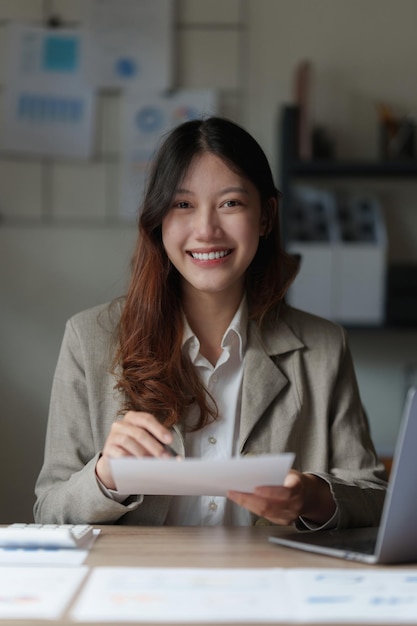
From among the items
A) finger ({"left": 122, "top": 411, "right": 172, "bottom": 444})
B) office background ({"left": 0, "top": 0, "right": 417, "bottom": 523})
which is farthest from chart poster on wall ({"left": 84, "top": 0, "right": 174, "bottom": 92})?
finger ({"left": 122, "top": 411, "right": 172, "bottom": 444})

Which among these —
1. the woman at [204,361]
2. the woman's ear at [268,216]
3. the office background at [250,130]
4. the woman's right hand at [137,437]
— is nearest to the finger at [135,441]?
the woman's right hand at [137,437]

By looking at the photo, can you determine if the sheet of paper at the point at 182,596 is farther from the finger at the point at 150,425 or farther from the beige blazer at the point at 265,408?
the beige blazer at the point at 265,408

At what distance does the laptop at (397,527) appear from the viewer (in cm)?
115

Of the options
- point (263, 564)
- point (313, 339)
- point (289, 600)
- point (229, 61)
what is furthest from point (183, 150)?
point (229, 61)

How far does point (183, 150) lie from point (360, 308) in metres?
1.35

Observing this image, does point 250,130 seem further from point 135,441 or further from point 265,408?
point 135,441

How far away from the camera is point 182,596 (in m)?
1.05

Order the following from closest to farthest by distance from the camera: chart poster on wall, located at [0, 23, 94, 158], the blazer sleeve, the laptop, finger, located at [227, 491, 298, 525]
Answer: the laptop, finger, located at [227, 491, 298, 525], the blazer sleeve, chart poster on wall, located at [0, 23, 94, 158]

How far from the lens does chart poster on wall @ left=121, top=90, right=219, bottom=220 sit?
3125mm

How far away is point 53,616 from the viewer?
3.24 ft

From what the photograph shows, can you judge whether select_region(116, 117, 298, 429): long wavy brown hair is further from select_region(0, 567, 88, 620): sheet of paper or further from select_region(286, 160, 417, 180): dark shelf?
select_region(286, 160, 417, 180): dark shelf

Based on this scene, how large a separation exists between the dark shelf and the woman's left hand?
5.24ft

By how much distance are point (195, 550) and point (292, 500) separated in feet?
0.59

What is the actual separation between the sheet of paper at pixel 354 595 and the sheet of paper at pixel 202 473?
0.13m
